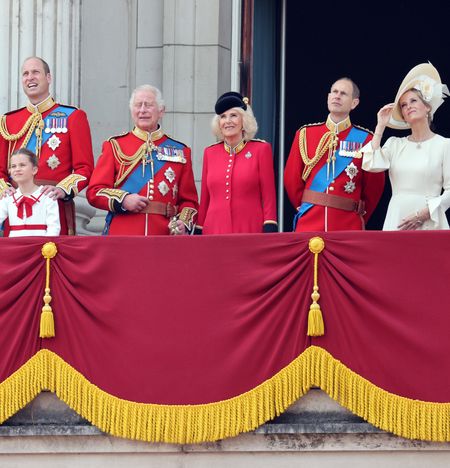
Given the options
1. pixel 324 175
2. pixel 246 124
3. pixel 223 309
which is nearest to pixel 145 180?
pixel 246 124

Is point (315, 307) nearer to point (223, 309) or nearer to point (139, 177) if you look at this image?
point (223, 309)

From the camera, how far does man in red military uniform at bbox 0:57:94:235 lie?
42.6ft

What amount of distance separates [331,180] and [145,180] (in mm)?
1206

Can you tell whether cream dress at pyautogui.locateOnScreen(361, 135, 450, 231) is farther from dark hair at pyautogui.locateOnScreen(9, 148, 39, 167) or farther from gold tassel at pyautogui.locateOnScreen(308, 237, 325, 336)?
dark hair at pyautogui.locateOnScreen(9, 148, 39, 167)

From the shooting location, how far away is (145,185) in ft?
42.2

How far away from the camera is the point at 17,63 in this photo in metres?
14.7

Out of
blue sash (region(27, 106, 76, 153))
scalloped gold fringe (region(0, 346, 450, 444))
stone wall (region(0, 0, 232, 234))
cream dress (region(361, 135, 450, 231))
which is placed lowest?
scalloped gold fringe (region(0, 346, 450, 444))

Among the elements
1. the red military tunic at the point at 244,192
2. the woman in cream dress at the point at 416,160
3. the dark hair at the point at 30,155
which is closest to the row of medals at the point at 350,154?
the woman in cream dress at the point at 416,160

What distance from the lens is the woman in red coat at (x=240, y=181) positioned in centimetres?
1266

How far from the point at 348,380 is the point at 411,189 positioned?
137 cm

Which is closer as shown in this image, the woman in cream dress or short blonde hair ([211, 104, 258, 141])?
the woman in cream dress

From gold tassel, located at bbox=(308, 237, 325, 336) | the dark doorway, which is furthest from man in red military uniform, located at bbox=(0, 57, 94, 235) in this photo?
the dark doorway

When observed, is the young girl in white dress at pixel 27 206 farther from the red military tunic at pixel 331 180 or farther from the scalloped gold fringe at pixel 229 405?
the red military tunic at pixel 331 180

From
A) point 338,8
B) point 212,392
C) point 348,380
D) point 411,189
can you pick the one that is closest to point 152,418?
point 212,392
